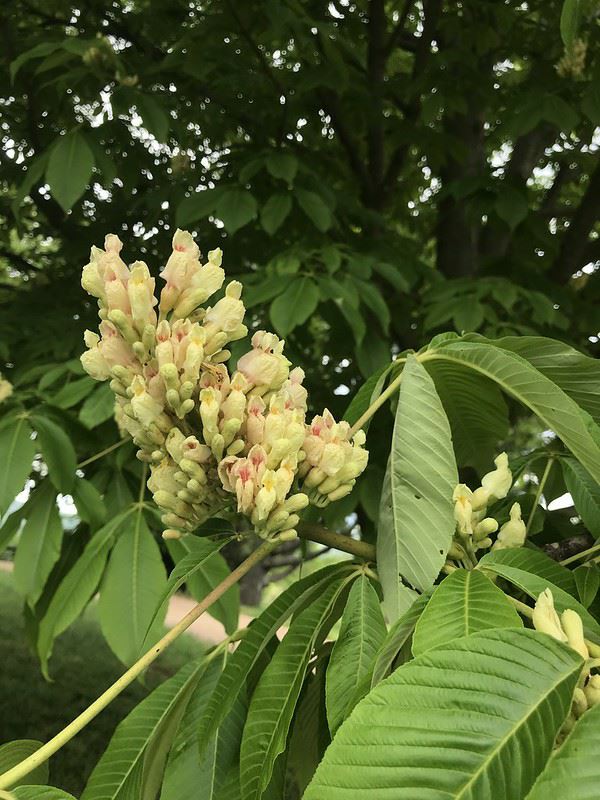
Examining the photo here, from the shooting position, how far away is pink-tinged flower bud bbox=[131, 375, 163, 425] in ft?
2.57

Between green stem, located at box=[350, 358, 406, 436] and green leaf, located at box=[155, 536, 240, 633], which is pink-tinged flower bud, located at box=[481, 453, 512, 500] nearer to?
green stem, located at box=[350, 358, 406, 436]

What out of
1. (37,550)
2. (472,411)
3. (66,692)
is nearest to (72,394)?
(37,550)

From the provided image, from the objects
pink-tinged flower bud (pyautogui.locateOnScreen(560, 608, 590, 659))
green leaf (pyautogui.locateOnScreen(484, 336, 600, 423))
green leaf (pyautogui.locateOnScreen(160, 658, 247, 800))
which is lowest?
green leaf (pyautogui.locateOnScreen(160, 658, 247, 800))

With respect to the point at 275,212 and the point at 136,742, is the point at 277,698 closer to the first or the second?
→ the point at 136,742

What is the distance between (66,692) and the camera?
6117mm

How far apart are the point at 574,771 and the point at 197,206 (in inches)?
89.2

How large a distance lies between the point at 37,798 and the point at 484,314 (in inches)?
84.1

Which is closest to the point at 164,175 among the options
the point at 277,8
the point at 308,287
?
the point at 277,8

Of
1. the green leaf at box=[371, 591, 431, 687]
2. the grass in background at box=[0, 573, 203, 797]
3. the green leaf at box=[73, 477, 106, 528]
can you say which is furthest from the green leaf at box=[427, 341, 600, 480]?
the grass in background at box=[0, 573, 203, 797]

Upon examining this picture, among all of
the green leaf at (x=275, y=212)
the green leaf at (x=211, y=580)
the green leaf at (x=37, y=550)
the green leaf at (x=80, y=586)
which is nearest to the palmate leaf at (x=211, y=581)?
the green leaf at (x=211, y=580)

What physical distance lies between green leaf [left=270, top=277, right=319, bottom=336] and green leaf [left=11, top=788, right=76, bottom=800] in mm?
1558

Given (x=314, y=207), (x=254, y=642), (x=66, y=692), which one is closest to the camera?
(x=254, y=642)

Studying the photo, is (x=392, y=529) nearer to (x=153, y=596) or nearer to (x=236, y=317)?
(x=236, y=317)

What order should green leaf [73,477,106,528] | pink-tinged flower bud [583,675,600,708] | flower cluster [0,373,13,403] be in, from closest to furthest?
pink-tinged flower bud [583,675,600,708] < green leaf [73,477,106,528] < flower cluster [0,373,13,403]
